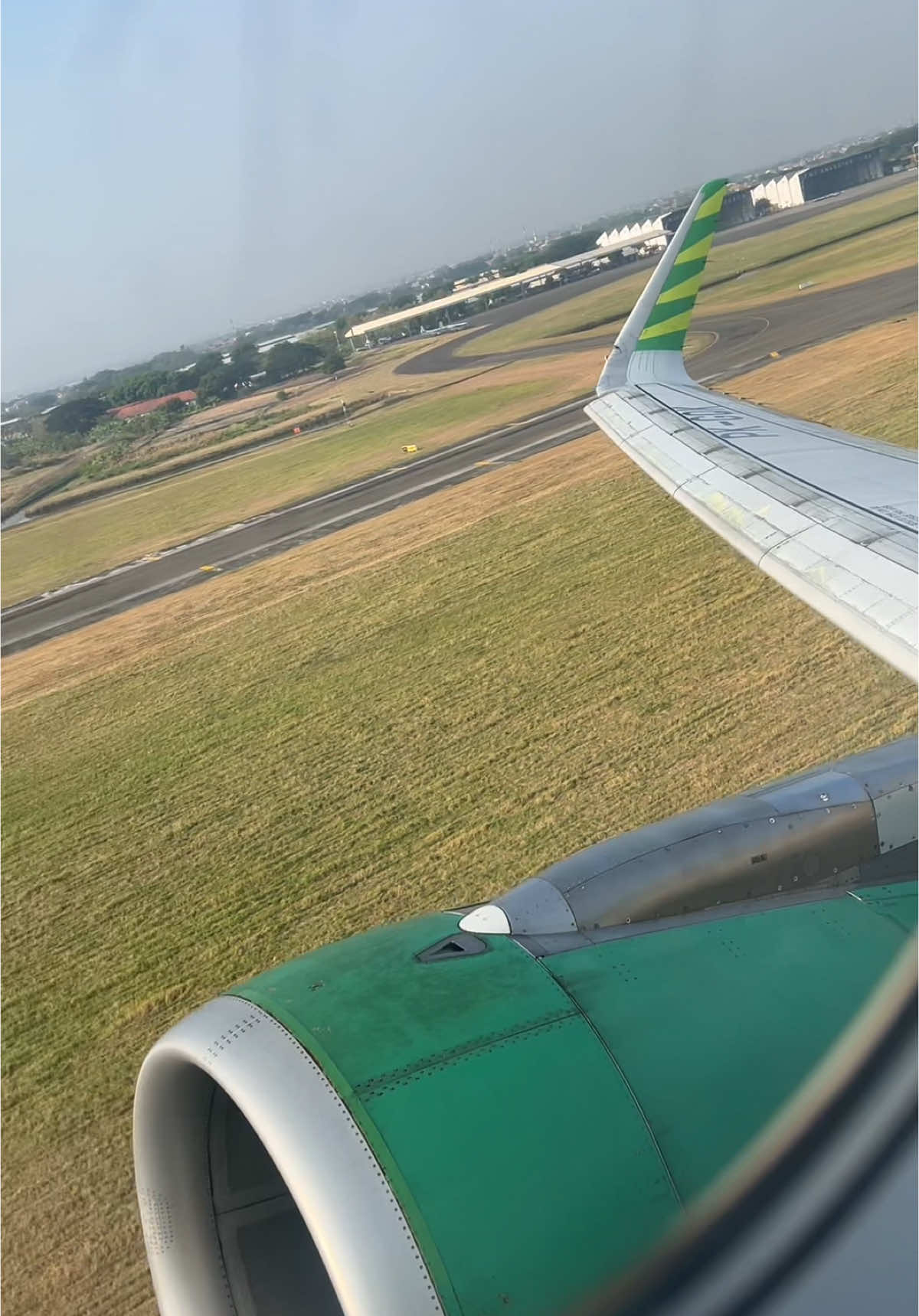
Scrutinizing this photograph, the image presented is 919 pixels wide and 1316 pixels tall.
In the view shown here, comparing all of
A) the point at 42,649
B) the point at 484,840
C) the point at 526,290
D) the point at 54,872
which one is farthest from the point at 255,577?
the point at 526,290

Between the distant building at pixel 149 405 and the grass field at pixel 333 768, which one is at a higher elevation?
the distant building at pixel 149 405

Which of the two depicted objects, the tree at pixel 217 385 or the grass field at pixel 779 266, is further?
the tree at pixel 217 385

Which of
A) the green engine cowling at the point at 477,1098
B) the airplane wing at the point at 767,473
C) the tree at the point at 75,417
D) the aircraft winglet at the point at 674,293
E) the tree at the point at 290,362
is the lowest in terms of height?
the green engine cowling at the point at 477,1098

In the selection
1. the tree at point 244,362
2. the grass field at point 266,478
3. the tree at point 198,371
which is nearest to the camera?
the grass field at point 266,478

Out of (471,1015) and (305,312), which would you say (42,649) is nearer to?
(471,1015)

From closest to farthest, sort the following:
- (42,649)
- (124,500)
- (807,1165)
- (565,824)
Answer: (807,1165) < (565,824) < (42,649) < (124,500)

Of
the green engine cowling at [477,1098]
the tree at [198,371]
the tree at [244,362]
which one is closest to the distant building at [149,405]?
the tree at [198,371]

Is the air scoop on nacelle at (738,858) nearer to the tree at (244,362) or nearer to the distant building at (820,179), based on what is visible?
the distant building at (820,179)
